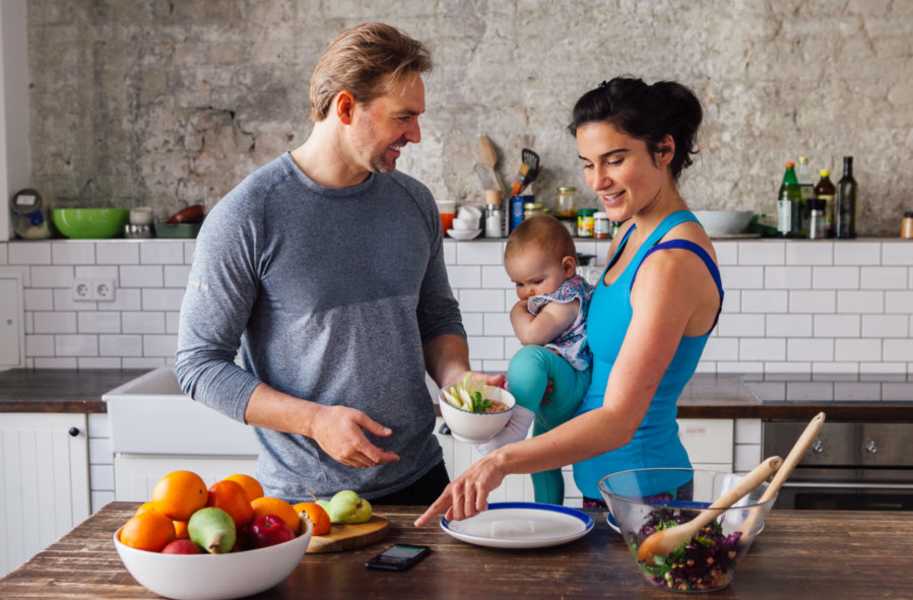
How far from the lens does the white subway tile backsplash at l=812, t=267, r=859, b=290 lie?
13.9 feet

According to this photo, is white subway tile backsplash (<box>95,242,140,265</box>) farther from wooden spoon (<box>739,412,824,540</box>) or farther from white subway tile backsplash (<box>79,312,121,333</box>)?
wooden spoon (<box>739,412,824,540</box>)

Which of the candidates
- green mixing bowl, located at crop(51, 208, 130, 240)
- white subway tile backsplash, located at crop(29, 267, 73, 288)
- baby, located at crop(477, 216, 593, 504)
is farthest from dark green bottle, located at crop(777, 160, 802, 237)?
white subway tile backsplash, located at crop(29, 267, 73, 288)

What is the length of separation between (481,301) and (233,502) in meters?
2.63

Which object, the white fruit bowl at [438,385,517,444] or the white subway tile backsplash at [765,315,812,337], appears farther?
the white subway tile backsplash at [765,315,812,337]

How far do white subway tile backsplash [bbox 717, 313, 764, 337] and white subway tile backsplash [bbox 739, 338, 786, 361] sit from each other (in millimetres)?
29

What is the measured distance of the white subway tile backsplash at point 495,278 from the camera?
4.34 m

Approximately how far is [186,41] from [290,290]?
8.71 ft

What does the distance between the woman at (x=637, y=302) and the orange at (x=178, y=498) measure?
0.43 meters

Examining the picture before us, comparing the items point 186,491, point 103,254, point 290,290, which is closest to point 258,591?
point 186,491

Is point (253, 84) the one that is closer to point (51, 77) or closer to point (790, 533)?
point (51, 77)

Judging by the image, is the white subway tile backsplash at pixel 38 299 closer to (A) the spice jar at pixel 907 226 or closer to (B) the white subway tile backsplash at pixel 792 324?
(B) the white subway tile backsplash at pixel 792 324

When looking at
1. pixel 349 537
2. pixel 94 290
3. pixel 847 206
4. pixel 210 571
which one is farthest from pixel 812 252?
pixel 210 571

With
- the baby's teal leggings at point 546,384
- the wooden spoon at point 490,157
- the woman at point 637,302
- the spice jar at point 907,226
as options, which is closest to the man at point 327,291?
the baby's teal leggings at point 546,384

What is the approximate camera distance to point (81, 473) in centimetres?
383
